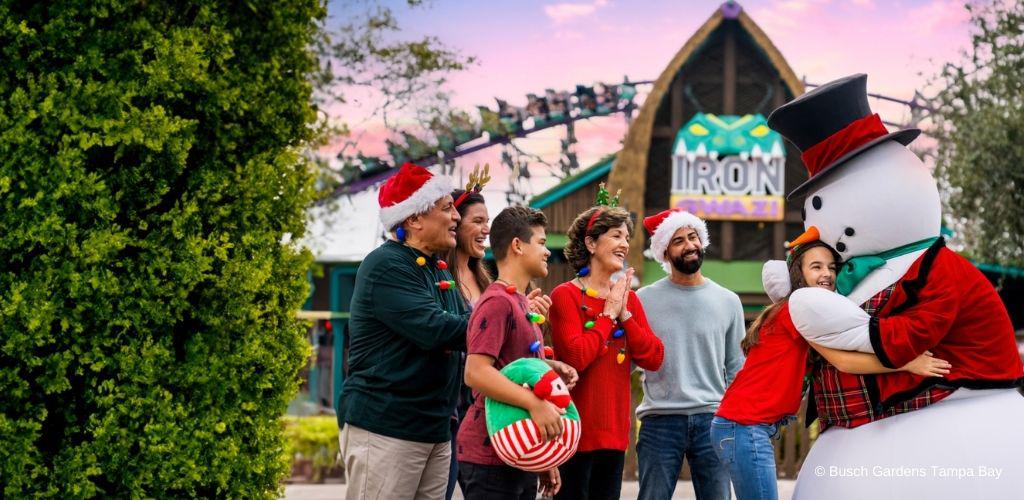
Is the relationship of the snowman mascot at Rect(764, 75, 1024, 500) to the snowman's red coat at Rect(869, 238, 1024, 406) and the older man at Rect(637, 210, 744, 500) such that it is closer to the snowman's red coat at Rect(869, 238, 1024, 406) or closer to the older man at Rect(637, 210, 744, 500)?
the snowman's red coat at Rect(869, 238, 1024, 406)

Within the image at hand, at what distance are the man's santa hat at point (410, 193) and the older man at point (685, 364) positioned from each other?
1.36 metres

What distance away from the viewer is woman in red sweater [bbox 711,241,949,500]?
4.30 metres

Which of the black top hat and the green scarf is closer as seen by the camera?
the green scarf

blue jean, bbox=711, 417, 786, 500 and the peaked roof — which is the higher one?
the peaked roof

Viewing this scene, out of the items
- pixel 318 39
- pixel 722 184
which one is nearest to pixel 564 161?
pixel 722 184

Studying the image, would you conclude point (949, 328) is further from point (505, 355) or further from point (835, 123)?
point (505, 355)

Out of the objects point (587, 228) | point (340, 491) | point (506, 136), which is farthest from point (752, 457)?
point (506, 136)

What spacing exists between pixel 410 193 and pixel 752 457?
5.93 ft

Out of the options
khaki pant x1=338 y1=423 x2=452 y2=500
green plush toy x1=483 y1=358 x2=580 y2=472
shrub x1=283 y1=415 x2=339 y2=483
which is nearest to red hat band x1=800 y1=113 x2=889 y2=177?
green plush toy x1=483 y1=358 x2=580 y2=472

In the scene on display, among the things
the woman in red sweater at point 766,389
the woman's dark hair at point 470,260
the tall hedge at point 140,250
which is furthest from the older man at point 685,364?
the tall hedge at point 140,250

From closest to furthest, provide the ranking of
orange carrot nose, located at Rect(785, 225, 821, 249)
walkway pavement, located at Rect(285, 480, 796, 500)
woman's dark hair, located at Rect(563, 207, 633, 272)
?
orange carrot nose, located at Rect(785, 225, 821, 249), woman's dark hair, located at Rect(563, 207, 633, 272), walkway pavement, located at Rect(285, 480, 796, 500)

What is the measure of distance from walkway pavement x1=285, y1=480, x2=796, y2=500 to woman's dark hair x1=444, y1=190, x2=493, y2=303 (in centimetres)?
368

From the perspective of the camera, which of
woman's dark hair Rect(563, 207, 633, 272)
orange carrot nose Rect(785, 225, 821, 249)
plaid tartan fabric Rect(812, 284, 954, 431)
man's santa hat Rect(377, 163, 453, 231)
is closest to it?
plaid tartan fabric Rect(812, 284, 954, 431)

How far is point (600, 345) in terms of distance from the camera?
15.0ft
